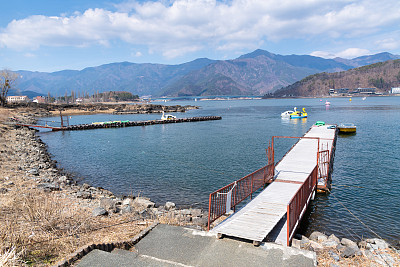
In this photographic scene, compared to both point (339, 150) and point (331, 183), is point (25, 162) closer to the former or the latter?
point (331, 183)

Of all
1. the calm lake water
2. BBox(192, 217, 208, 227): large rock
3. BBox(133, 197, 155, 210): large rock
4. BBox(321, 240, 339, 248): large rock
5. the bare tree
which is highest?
the bare tree

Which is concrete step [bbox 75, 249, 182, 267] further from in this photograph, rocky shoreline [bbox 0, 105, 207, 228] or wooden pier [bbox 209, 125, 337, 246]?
rocky shoreline [bbox 0, 105, 207, 228]

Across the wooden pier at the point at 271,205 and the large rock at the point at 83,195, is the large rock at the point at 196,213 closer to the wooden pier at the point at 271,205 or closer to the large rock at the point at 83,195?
the wooden pier at the point at 271,205

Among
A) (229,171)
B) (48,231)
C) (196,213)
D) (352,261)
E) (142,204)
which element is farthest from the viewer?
(229,171)

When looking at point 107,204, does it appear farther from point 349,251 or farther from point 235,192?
point 349,251

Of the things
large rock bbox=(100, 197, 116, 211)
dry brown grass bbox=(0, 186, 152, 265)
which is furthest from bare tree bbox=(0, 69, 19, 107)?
dry brown grass bbox=(0, 186, 152, 265)

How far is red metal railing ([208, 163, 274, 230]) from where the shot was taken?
40.0 ft

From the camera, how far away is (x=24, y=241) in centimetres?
796

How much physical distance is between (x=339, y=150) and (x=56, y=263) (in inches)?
1346

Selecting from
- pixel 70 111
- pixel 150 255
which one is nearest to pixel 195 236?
pixel 150 255

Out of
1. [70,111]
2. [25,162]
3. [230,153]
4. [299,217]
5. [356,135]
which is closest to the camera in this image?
[299,217]

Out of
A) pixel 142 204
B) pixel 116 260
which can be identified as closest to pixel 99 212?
pixel 142 204

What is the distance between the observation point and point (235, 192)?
13547 mm

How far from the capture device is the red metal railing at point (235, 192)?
12188 mm
